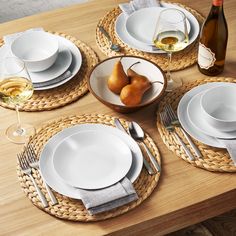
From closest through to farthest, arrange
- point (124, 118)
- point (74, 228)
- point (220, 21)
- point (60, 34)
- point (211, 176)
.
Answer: point (74, 228) < point (211, 176) < point (124, 118) < point (220, 21) < point (60, 34)

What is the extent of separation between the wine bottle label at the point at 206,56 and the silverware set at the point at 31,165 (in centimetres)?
54

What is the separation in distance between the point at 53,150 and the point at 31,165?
0.21 ft

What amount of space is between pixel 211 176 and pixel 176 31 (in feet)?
1.41

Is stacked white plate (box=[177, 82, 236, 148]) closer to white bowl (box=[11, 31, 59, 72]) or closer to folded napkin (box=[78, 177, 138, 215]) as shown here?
folded napkin (box=[78, 177, 138, 215])

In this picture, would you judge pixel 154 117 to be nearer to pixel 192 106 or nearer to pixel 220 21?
pixel 192 106

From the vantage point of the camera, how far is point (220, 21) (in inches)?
57.6

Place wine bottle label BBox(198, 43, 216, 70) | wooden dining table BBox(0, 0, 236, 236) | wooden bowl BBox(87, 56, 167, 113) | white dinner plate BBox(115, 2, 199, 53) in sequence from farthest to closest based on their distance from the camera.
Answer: white dinner plate BBox(115, 2, 199, 53), wine bottle label BBox(198, 43, 216, 70), wooden bowl BBox(87, 56, 167, 113), wooden dining table BBox(0, 0, 236, 236)

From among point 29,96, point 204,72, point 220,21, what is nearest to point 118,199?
point 29,96

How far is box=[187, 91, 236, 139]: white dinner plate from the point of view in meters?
1.26

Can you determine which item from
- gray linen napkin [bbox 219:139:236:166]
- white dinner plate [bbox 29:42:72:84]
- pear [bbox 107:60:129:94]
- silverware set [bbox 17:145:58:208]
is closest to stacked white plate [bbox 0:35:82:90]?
white dinner plate [bbox 29:42:72:84]

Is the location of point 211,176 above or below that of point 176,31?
below

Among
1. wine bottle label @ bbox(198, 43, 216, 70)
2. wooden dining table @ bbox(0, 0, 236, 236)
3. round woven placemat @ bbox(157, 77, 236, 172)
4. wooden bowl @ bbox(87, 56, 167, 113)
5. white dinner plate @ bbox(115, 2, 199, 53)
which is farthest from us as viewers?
white dinner plate @ bbox(115, 2, 199, 53)

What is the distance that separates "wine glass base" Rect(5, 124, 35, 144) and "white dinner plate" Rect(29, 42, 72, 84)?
151 millimetres

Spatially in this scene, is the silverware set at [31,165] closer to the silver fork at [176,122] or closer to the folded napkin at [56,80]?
the folded napkin at [56,80]
